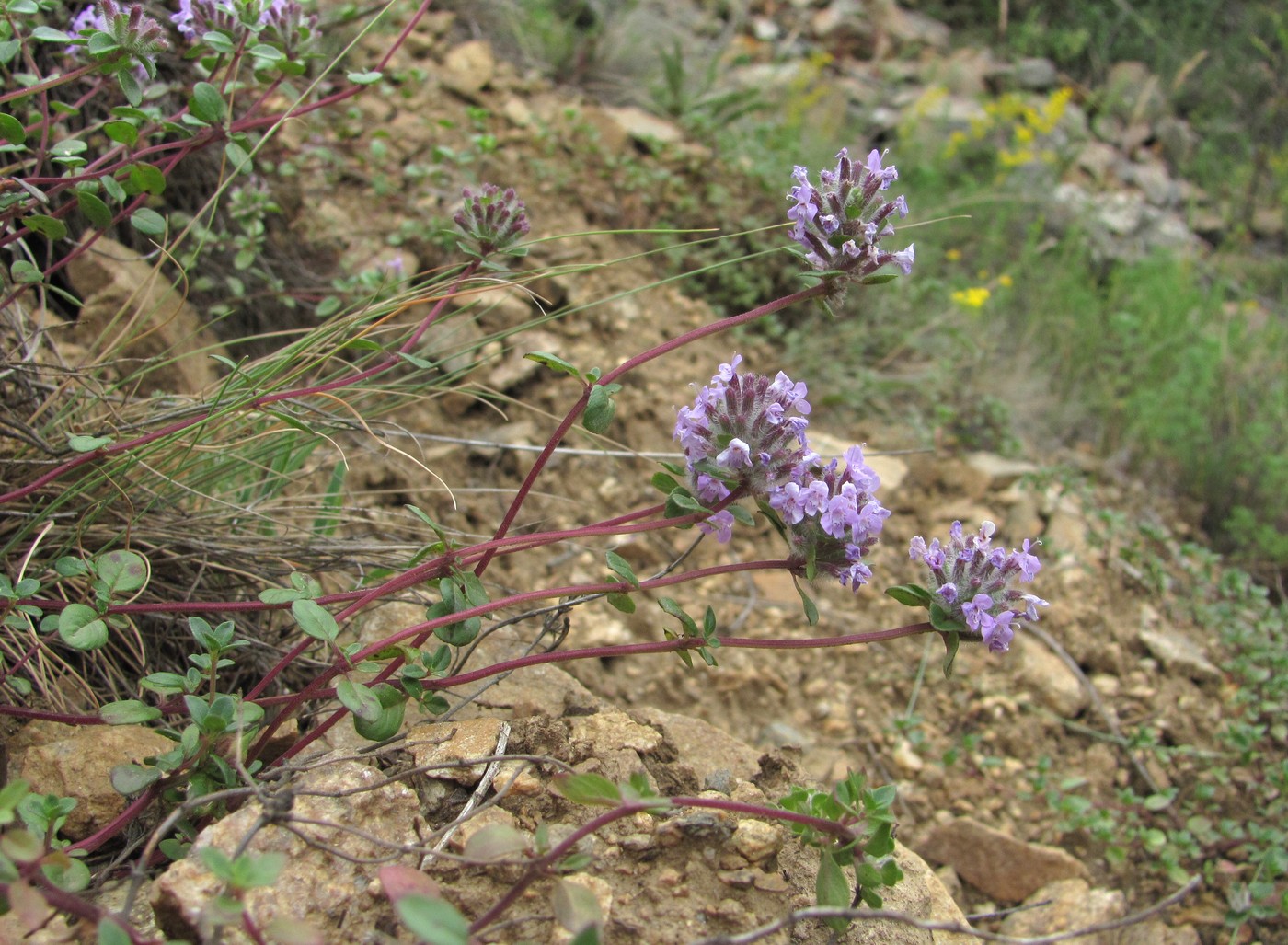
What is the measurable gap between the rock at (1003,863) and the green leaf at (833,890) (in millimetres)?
1128

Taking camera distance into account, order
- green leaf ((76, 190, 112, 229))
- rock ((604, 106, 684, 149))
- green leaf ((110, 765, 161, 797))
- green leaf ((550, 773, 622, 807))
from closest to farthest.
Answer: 1. green leaf ((550, 773, 622, 807))
2. green leaf ((110, 765, 161, 797))
3. green leaf ((76, 190, 112, 229))
4. rock ((604, 106, 684, 149))

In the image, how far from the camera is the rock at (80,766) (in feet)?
5.08

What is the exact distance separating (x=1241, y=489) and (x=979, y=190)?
95.6 inches

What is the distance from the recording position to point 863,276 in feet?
5.44

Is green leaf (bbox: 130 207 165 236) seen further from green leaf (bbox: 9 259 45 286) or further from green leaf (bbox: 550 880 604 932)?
green leaf (bbox: 550 880 604 932)

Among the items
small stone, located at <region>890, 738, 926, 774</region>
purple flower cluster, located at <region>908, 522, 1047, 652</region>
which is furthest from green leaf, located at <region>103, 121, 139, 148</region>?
small stone, located at <region>890, 738, 926, 774</region>

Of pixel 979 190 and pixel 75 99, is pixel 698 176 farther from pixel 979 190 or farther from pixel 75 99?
pixel 75 99

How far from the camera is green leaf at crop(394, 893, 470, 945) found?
1.03m

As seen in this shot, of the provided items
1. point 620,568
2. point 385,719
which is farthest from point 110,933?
point 620,568

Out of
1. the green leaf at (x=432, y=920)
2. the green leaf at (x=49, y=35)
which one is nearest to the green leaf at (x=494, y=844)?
the green leaf at (x=432, y=920)

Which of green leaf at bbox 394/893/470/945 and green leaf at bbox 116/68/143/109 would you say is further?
green leaf at bbox 116/68/143/109

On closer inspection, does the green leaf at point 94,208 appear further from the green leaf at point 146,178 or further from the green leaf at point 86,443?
the green leaf at point 86,443

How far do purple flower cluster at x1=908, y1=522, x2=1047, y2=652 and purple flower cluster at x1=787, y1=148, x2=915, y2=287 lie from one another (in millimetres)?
471

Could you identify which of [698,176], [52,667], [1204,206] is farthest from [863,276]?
[1204,206]
